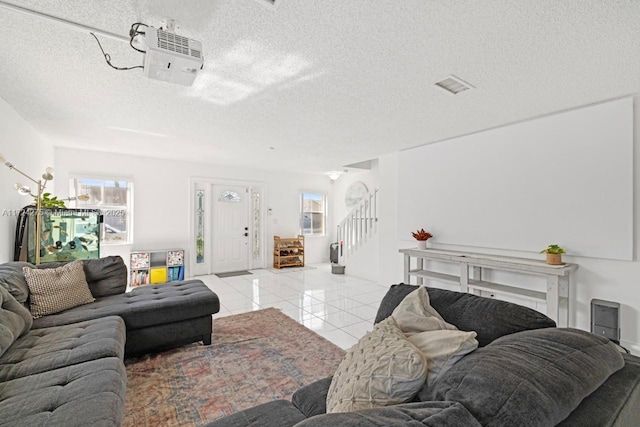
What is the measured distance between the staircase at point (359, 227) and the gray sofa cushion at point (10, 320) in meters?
5.13

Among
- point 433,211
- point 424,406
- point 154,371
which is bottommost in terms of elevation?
point 154,371

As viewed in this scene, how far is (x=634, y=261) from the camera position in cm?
280

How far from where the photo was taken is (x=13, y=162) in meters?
3.29

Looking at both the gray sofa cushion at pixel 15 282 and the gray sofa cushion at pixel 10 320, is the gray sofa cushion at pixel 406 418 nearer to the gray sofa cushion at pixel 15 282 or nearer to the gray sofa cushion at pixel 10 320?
the gray sofa cushion at pixel 10 320

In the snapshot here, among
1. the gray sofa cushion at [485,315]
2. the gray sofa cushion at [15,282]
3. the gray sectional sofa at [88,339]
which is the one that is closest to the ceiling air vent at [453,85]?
the gray sofa cushion at [485,315]

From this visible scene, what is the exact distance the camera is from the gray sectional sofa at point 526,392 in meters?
0.70

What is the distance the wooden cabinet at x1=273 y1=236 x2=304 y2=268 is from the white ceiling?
3672 millimetres

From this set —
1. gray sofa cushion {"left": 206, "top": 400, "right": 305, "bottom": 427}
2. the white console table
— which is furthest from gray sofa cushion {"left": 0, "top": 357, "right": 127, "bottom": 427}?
the white console table

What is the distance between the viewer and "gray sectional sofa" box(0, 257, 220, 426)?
1.29 metres

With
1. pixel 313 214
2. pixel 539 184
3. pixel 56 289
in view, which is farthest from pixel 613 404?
pixel 313 214

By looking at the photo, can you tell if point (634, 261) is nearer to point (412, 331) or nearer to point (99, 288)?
point (412, 331)

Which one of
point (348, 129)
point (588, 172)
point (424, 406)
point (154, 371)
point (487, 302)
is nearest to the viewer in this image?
point (424, 406)

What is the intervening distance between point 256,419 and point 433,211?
403 centimetres

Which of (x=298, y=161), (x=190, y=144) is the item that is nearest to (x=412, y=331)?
(x=190, y=144)
